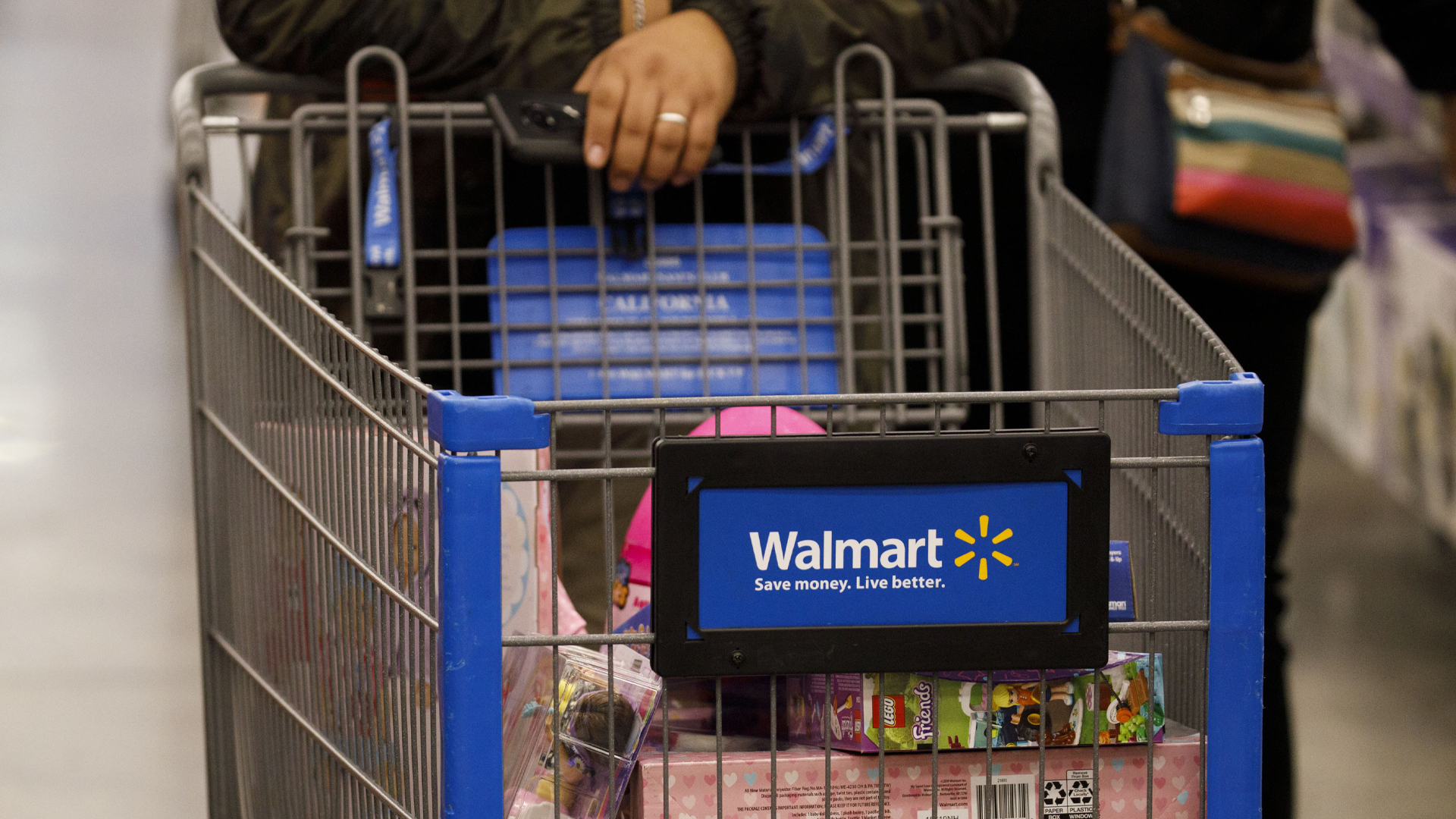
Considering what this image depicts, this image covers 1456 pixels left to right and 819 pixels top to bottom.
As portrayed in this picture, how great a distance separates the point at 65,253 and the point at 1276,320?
5490 millimetres

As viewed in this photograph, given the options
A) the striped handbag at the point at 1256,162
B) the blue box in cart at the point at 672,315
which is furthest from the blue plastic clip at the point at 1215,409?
the striped handbag at the point at 1256,162

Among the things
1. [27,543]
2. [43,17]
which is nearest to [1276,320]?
[27,543]

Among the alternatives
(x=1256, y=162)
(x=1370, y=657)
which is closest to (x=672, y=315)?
(x=1256, y=162)

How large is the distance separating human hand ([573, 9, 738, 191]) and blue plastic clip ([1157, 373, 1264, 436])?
0.59 metres

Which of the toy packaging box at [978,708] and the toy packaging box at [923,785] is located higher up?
the toy packaging box at [978,708]

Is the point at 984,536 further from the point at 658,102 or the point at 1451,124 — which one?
the point at 1451,124

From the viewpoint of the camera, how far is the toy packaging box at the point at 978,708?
95 centimetres

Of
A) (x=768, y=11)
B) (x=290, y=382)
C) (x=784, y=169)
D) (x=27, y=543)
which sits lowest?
(x=27, y=543)

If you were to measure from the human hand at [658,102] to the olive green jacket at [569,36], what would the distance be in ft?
0.15

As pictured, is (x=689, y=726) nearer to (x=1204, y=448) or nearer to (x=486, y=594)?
(x=486, y=594)

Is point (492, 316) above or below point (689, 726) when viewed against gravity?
above

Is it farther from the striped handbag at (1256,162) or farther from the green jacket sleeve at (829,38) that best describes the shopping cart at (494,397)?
the striped handbag at (1256,162)

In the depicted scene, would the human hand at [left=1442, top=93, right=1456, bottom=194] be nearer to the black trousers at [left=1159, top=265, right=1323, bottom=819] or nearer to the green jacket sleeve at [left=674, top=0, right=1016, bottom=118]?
the black trousers at [left=1159, top=265, right=1323, bottom=819]

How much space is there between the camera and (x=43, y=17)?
9898mm
